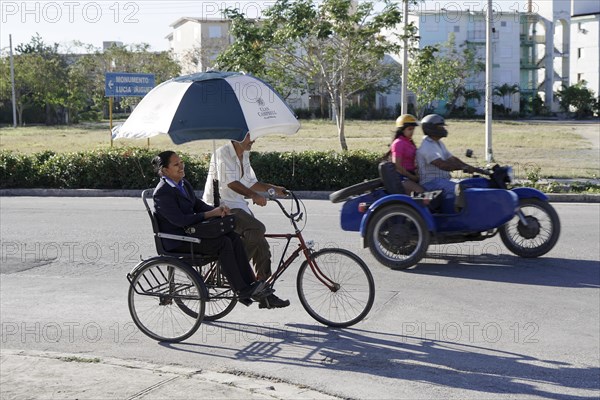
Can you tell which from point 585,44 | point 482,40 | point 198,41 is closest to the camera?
point 482,40

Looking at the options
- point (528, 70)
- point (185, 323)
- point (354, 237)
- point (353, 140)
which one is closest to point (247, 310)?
point (185, 323)

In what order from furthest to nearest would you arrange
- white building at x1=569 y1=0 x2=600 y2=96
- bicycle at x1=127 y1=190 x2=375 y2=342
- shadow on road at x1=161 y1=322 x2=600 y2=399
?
white building at x1=569 y1=0 x2=600 y2=96 < bicycle at x1=127 y1=190 x2=375 y2=342 < shadow on road at x1=161 y1=322 x2=600 y2=399

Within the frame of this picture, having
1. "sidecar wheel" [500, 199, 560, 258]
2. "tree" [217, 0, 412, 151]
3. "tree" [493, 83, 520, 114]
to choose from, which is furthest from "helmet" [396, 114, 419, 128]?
→ "tree" [493, 83, 520, 114]

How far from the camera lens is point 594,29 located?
8088cm

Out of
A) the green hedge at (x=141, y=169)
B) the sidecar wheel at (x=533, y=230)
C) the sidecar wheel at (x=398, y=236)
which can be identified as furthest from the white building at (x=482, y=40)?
the sidecar wheel at (x=398, y=236)

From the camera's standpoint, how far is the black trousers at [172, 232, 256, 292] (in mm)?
7094

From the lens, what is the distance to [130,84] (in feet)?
85.1

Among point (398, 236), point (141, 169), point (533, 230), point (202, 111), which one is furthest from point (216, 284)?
point (141, 169)

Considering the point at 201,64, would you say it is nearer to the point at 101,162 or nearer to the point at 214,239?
the point at 101,162

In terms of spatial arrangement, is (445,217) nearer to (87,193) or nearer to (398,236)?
(398,236)

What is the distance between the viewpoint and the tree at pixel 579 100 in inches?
2849

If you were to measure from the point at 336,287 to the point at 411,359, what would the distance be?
1.00 meters

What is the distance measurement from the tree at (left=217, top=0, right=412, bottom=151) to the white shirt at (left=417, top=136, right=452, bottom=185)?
597 inches

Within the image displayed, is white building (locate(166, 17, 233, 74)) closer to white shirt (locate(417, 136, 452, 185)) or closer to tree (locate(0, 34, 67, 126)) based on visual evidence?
tree (locate(0, 34, 67, 126))
